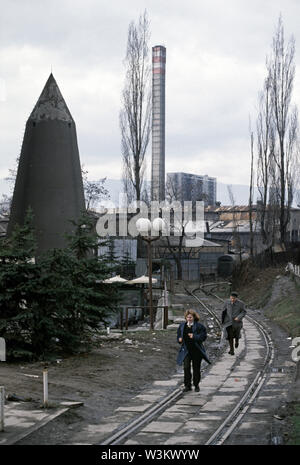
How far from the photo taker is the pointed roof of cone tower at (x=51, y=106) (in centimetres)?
2406

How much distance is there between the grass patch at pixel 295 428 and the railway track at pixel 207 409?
76cm

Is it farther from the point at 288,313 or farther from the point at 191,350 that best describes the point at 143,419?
the point at 288,313

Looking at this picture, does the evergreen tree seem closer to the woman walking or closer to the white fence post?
the white fence post

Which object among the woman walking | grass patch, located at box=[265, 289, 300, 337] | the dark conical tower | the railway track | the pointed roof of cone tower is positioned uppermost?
the pointed roof of cone tower

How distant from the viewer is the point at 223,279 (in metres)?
55.8

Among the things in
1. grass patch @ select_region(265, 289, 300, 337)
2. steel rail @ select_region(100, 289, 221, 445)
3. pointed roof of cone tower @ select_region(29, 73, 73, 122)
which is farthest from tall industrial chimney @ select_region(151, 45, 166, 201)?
steel rail @ select_region(100, 289, 221, 445)

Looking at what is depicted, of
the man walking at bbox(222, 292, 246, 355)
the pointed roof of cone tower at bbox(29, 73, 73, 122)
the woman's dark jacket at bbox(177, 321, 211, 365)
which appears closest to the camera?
the woman's dark jacket at bbox(177, 321, 211, 365)

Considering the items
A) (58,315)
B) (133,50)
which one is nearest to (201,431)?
(58,315)

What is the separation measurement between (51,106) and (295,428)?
1785cm

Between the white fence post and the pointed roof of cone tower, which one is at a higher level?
the pointed roof of cone tower

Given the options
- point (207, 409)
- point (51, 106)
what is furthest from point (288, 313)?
point (207, 409)

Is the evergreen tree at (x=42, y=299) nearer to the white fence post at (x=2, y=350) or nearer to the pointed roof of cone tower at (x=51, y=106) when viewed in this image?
the white fence post at (x=2, y=350)

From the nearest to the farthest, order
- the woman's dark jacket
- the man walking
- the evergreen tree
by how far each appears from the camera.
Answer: the woman's dark jacket < the evergreen tree < the man walking

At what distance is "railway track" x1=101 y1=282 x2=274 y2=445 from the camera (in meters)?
8.68
